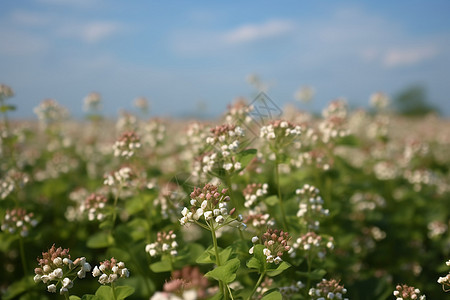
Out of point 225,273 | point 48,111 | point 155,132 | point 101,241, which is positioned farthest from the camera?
point 48,111

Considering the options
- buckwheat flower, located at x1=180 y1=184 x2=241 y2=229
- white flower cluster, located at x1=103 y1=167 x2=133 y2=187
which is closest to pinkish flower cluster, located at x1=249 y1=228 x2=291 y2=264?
buckwheat flower, located at x1=180 y1=184 x2=241 y2=229

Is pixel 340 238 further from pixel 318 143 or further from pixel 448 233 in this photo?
pixel 448 233

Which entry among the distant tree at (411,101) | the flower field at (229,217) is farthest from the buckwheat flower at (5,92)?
the distant tree at (411,101)

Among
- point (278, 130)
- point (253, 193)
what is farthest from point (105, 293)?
point (278, 130)

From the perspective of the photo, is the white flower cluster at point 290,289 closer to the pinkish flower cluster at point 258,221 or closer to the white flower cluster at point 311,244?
the white flower cluster at point 311,244

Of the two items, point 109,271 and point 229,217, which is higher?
point 229,217

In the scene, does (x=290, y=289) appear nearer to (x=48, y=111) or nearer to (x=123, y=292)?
(x=123, y=292)

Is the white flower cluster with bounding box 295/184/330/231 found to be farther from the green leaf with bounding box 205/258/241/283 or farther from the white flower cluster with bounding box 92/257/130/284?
the white flower cluster with bounding box 92/257/130/284
